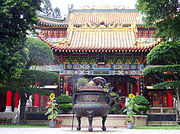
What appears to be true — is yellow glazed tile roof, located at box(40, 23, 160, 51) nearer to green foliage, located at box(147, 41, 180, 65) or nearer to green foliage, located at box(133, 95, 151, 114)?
green foliage, located at box(147, 41, 180, 65)

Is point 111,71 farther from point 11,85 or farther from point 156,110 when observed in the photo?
point 11,85

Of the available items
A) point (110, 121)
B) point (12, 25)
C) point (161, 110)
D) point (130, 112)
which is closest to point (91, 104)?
point (12, 25)

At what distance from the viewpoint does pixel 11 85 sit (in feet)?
44.0

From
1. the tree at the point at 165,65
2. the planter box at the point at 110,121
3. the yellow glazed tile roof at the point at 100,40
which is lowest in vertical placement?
the planter box at the point at 110,121

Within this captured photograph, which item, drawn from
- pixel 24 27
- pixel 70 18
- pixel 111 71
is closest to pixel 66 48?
pixel 111 71

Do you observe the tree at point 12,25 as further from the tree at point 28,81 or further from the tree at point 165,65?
the tree at point 165,65

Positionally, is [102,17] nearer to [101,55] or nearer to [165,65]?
[101,55]

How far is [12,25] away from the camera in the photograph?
809 centimetres

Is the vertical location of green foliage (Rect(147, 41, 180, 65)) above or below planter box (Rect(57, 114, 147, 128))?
above

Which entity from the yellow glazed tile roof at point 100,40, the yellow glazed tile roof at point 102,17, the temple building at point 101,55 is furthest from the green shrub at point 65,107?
the yellow glazed tile roof at point 102,17

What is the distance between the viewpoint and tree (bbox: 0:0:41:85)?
24.9 ft

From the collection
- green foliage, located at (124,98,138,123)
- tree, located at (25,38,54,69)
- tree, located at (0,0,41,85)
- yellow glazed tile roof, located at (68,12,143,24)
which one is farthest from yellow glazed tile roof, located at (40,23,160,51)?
tree, located at (0,0,41,85)

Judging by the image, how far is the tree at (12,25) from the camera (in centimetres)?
758

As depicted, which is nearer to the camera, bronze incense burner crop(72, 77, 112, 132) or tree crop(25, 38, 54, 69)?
bronze incense burner crop(72, 77, 112, 132)
